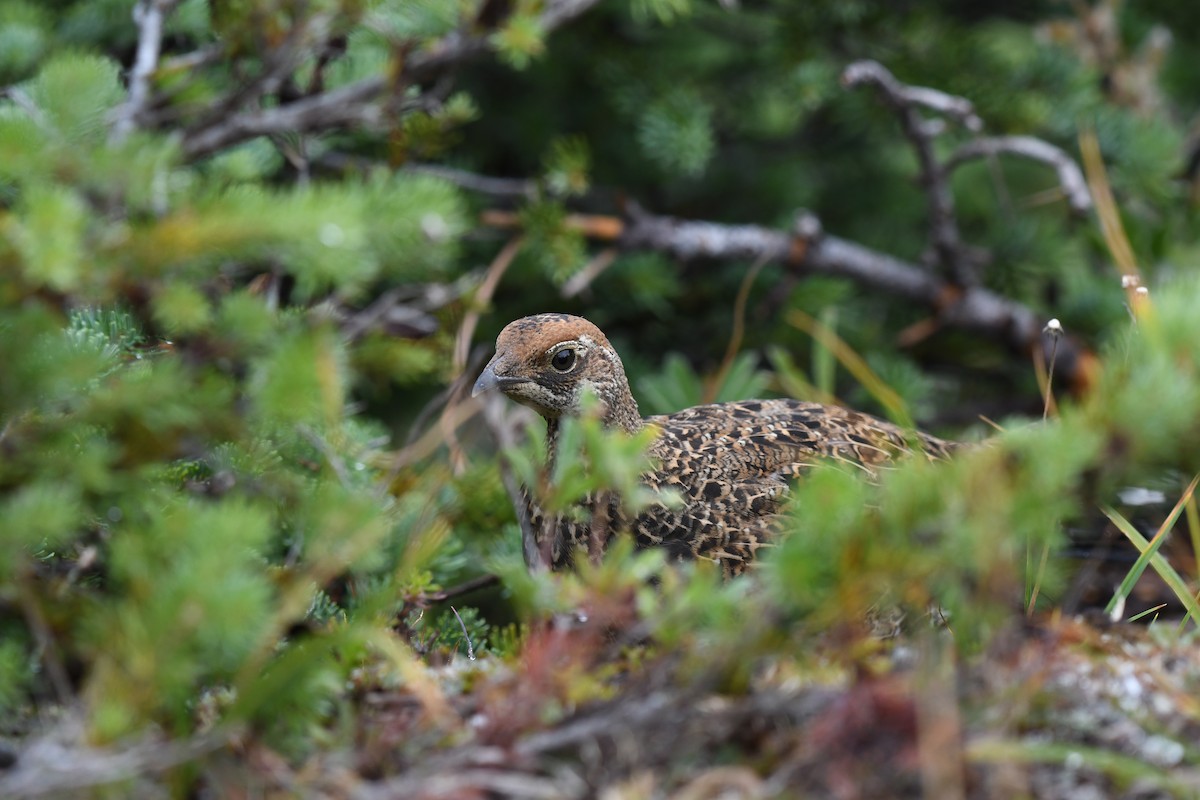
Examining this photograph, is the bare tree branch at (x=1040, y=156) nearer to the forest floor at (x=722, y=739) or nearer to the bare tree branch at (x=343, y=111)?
the bare tree branch at (x=343, y=111)

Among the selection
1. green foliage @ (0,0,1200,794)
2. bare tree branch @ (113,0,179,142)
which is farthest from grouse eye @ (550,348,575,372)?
bare tree branch @ (113,0,179,142)

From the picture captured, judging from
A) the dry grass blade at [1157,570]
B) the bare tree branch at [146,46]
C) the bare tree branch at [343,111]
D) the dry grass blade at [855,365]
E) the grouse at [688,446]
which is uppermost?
the bare tree branch at [343,111]

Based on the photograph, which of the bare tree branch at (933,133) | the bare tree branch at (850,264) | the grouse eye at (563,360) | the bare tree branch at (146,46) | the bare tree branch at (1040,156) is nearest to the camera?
the bare tree branch at (146,46)

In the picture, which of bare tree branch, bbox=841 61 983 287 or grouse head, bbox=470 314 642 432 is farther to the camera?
bare tree branch, bbox=841 61 983 287

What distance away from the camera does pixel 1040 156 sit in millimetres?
4086

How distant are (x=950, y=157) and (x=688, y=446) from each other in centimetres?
156

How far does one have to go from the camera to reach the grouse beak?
3.12 meters

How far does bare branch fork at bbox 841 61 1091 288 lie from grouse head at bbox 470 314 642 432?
128cm

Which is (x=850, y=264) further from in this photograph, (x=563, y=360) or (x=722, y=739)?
(x=722, y=739)

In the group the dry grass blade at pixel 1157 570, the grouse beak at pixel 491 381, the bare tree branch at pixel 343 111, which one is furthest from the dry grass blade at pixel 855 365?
the bare tree branch at pixel 343 111

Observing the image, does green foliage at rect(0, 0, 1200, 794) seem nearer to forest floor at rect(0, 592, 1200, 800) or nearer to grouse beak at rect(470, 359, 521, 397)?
forest floor at rect(0, 592, 1200, 800)

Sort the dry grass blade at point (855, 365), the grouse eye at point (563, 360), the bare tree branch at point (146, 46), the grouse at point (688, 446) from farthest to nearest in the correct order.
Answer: the dry grass blade at point (855, 365), the grouse eye at point (563, 360), the grouse at point (688, 446), the bare tree branch at point (146, 46)

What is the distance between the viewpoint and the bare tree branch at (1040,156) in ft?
13.2

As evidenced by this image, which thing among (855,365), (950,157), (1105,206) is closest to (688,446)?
(855,365)
